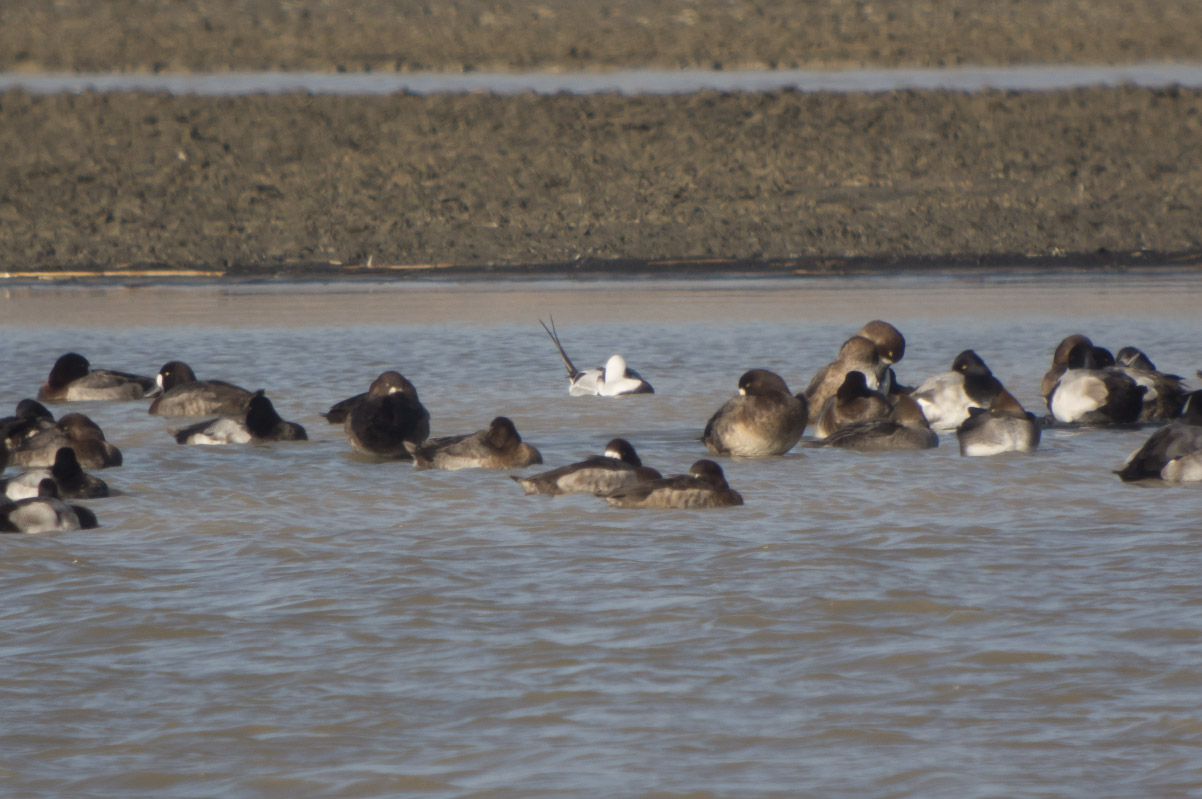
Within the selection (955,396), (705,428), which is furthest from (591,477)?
(955,396)

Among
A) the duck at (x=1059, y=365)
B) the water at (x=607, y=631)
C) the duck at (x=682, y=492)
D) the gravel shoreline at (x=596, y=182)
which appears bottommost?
the water at (x=607, y=631)

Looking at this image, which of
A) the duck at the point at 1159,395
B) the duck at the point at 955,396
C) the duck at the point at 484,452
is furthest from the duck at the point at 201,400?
the duck at the point at 1159,395

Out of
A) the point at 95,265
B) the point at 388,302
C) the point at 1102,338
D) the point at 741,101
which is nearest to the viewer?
the point at 1102,338

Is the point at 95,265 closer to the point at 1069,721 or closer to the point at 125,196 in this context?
the point at 125,196

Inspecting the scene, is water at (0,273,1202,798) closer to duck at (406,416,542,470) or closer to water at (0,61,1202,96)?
duck at (406,416,542,470)

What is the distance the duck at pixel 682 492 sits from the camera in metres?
7.92

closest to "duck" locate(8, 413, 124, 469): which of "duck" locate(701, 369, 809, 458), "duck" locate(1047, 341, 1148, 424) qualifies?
"duck" locate(701, 369, 809, 458)

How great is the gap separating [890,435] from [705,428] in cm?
117

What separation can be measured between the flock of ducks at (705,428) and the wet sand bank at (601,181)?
43.7 ft

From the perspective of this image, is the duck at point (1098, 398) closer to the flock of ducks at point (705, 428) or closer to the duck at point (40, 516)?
the flock of ducks at point (705, 428)

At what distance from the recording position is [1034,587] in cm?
632

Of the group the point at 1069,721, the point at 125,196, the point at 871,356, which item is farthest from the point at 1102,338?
the point at 125,196

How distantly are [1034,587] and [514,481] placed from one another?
3337mm

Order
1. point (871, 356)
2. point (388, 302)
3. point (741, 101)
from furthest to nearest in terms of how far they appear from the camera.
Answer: point (741, 101), point (388, 302), point (871, 356)
